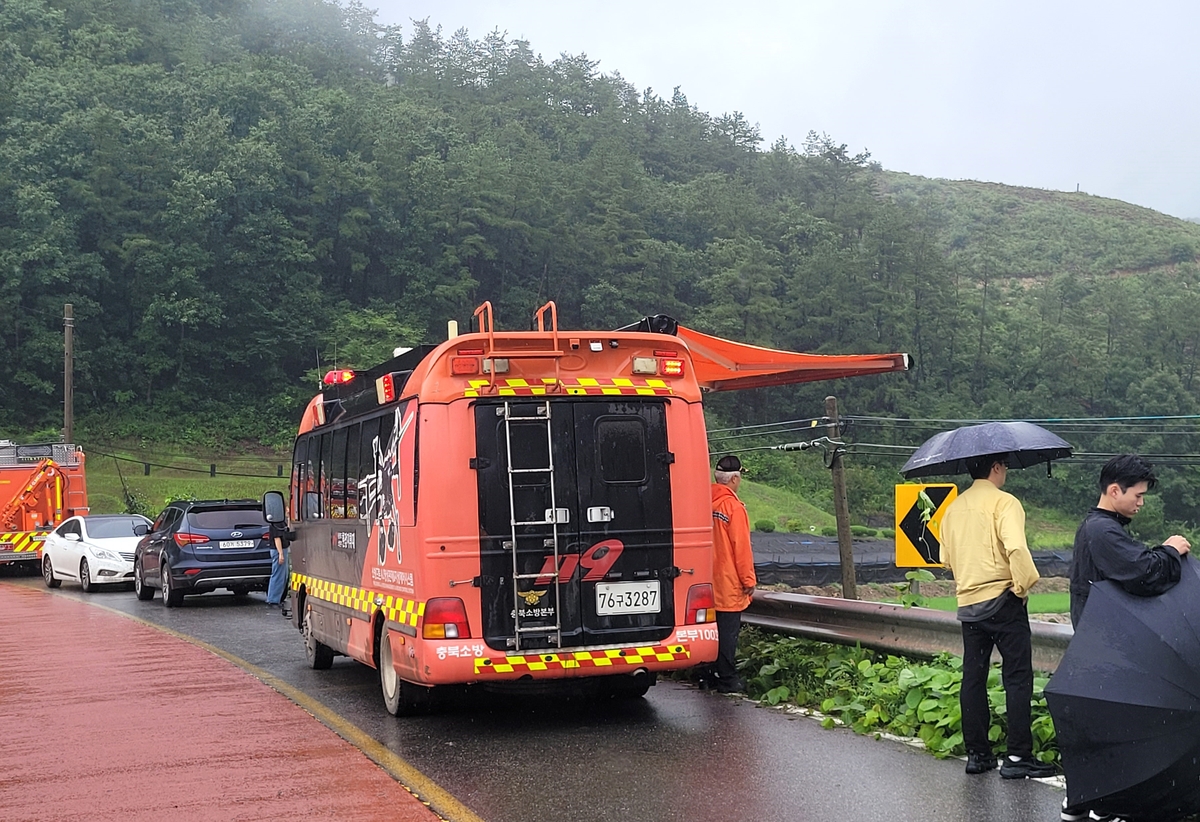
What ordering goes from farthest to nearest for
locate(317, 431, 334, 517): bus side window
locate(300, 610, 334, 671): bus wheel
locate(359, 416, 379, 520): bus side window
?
1. locate(300, 610, 334, 671): bus wheel
2. locate(317, 431, 334, 517): bus side window
3. locate(359, 416, 379, 520): bus side window

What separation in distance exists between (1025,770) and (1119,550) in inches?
67.4

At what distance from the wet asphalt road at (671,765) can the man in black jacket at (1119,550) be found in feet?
3.04

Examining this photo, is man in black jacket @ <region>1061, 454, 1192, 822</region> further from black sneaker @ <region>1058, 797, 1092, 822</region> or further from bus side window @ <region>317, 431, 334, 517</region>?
bus side window @ <region>317, 431, 334, 517</region>

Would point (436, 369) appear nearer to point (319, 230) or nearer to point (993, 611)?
point (993, 611)

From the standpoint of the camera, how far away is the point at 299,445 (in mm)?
12695

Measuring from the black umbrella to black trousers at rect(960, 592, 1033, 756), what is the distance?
1.26m

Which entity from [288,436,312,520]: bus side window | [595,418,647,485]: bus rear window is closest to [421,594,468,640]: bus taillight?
[595,418,647,485]: bus rear window

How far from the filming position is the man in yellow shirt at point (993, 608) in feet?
21.5

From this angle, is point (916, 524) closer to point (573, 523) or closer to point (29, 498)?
point (573, 523)

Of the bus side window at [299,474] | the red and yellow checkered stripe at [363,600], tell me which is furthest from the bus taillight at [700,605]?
the bus side window at [299,474]

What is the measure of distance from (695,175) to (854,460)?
213 feet

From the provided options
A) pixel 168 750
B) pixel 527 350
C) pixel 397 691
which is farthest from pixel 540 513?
pixel 168 750

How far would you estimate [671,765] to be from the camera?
7168 millimetres

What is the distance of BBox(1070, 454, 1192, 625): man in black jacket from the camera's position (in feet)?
17.2
